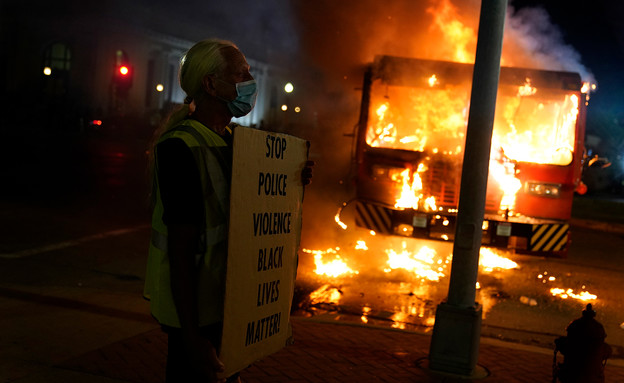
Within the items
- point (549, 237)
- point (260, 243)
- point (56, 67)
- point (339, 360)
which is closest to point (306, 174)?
point (260, 243)

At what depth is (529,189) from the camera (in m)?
10.3

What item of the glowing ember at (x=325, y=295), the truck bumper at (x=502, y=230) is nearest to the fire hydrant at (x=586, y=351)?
the glowing ember at (x=325, y=295)

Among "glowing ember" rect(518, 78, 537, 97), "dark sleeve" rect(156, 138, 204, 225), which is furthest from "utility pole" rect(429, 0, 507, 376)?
"glowing ember" rect(518, 78, 537, 97)

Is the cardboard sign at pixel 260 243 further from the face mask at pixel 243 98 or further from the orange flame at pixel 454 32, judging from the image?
the orange flame at pixel 454 32

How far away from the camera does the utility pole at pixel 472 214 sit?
17.5 feet

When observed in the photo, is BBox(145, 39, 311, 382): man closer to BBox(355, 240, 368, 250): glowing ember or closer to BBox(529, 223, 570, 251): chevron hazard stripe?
BBox(529, 223, 570, 251): chevron hazard stripe

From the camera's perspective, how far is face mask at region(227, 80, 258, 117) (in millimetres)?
2574

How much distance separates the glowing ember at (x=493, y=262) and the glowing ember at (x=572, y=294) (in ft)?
4.37

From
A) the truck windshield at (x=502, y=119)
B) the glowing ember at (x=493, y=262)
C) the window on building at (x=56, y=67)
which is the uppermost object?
the window on building at (x=56, y=67)

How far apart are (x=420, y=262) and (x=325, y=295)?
2.82 metres

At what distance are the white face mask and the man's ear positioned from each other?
7 cm

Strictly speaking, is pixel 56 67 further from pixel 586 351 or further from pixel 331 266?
pixel 586 351

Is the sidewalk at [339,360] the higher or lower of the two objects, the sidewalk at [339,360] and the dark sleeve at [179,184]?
the lower

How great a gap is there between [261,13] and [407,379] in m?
20.6
